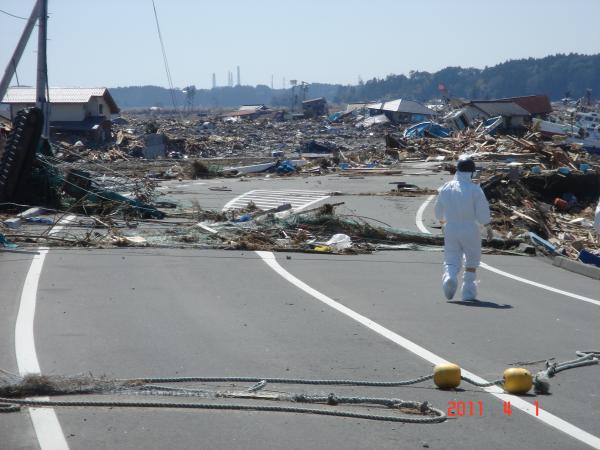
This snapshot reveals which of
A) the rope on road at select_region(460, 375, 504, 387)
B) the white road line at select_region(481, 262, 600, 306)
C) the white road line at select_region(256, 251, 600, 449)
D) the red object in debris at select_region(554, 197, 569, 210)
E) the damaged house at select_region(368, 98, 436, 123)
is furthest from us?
the damaged house at select_region(368, 98, 436, 123)

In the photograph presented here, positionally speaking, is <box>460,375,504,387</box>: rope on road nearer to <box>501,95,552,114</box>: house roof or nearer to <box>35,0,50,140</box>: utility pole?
<box>35,0,50,140</box>: utility pole

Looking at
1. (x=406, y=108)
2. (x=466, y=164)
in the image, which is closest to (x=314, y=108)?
(x=406, y=108)

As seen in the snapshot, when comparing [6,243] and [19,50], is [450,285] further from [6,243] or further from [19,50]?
[19,50]

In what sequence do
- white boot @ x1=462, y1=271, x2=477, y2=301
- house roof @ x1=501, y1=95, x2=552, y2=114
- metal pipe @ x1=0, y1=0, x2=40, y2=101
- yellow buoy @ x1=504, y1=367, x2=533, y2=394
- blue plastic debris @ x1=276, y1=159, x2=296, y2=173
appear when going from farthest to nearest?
house roof @ x1=501, y1=95, x2=552, y2=114
blue plastic debris @ x1=276, y1=159, x2=296, y2=173
metal pipe @ x1=0, y1=0, x2=40, y2=101
white boot @ x1=462, y1=271, x2=477, y2=301
yellow buoy @ x1=504, y1=367, x2=533, y2=394

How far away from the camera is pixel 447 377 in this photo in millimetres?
6789

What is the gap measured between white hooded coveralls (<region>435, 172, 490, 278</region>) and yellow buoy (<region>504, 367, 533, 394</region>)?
170 inches

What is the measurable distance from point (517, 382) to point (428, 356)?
139 cm

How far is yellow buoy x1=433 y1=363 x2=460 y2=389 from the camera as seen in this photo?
6.79 metres

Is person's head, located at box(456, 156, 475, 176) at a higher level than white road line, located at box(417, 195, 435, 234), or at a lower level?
higher

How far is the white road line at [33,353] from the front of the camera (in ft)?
17.6

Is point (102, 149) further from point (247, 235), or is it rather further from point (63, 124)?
point (247, 235)

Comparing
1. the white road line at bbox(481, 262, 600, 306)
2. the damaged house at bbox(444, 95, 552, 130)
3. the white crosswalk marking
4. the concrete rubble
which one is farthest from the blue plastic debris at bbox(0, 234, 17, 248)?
the damaged house at bbox(444, 95, 552, 130)

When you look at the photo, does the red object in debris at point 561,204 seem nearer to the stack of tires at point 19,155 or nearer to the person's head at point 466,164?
the person's head at point 466,164

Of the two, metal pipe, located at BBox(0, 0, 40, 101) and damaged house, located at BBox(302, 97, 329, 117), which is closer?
metal pipe, located at BBox(0, 0, 40, 101)
